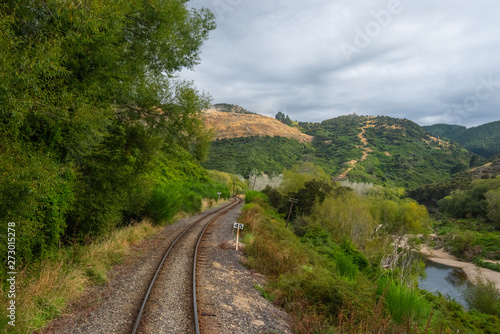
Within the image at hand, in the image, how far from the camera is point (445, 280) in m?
34.5

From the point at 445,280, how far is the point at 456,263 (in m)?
11.8

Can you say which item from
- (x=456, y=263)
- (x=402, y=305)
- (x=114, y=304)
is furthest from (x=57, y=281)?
(x=456, y=263)

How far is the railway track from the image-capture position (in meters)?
5.72

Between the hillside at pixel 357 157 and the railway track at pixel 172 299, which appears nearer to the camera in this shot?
the railway track at pixel 172 299

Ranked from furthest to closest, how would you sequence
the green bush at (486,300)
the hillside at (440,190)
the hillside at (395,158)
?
the hillside at (395,158)
the hillside at (440,190)
the green bush at (486,300)

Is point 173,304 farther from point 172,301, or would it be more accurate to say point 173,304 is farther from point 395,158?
point 395,158

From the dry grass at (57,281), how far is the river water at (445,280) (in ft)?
104

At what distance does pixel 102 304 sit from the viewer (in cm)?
653

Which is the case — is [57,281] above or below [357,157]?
below

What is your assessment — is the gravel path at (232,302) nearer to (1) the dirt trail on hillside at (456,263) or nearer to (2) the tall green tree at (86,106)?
(2) the tall green tree at (86,106)

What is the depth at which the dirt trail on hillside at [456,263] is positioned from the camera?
1351 inches

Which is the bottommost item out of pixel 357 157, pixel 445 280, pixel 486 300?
pixel 445 280

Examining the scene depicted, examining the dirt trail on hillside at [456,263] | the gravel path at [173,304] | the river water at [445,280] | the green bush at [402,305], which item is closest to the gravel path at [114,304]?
the gravel path at [173,304]

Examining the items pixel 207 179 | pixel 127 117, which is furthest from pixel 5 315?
pixel 207 179
